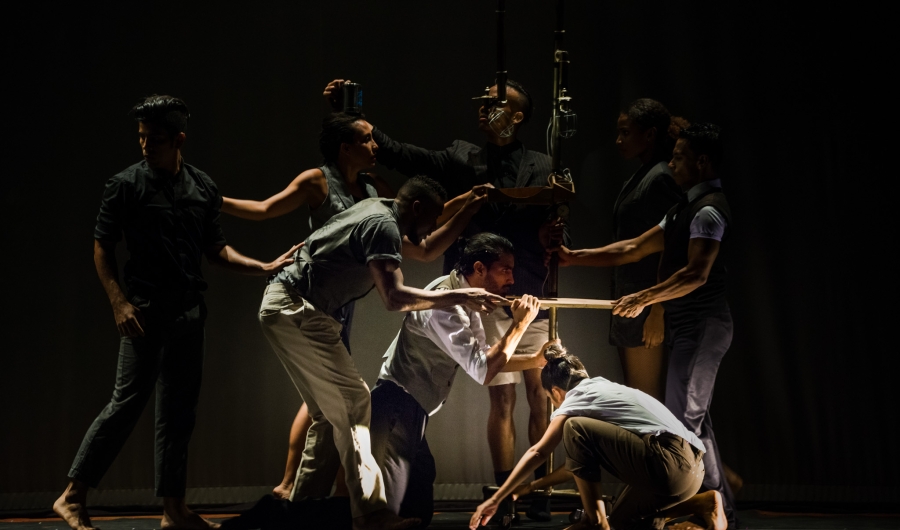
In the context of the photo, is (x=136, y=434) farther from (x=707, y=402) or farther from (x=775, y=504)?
(x=775, y=504)

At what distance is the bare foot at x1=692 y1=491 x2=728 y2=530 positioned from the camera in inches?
140

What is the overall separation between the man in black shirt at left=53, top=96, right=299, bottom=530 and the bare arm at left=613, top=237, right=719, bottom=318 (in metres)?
1.75

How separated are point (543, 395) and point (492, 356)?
0.65m

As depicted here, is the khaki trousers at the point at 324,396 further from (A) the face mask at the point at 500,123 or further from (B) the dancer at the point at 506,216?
(A) the face mask at the point at 500,123

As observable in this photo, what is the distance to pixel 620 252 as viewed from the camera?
409 centimetres

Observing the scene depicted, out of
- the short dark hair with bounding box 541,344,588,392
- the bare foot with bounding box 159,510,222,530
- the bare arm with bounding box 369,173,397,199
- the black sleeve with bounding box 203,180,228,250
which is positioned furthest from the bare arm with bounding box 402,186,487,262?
the bare foot with bounding box 159,510,222,530

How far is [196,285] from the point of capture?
11.5 feet

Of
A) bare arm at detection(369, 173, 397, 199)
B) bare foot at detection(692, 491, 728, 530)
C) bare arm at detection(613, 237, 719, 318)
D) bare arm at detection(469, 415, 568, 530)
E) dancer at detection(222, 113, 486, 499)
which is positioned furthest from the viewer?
bare arm at detection(369, 173, 397, 199)

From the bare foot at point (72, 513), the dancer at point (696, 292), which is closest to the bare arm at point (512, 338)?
the dancer at point (696, 292)

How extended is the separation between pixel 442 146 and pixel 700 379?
1.72 m

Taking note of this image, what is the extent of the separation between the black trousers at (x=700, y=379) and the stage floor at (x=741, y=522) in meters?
0.46

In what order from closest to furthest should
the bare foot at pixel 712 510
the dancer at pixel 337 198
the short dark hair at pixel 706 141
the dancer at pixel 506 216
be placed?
the bare foot at pixel 712 510, the short dark hair at pixel 706 141, the dancer at pixel 337 198, the dancer at pixel 506 216

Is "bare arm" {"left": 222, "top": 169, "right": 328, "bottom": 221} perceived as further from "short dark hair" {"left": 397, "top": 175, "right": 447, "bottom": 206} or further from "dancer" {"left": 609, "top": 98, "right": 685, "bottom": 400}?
"dancer" {"left": 609, "top": 98, "right": 685, "bottom": 400}

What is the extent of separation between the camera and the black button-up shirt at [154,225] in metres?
3.39
